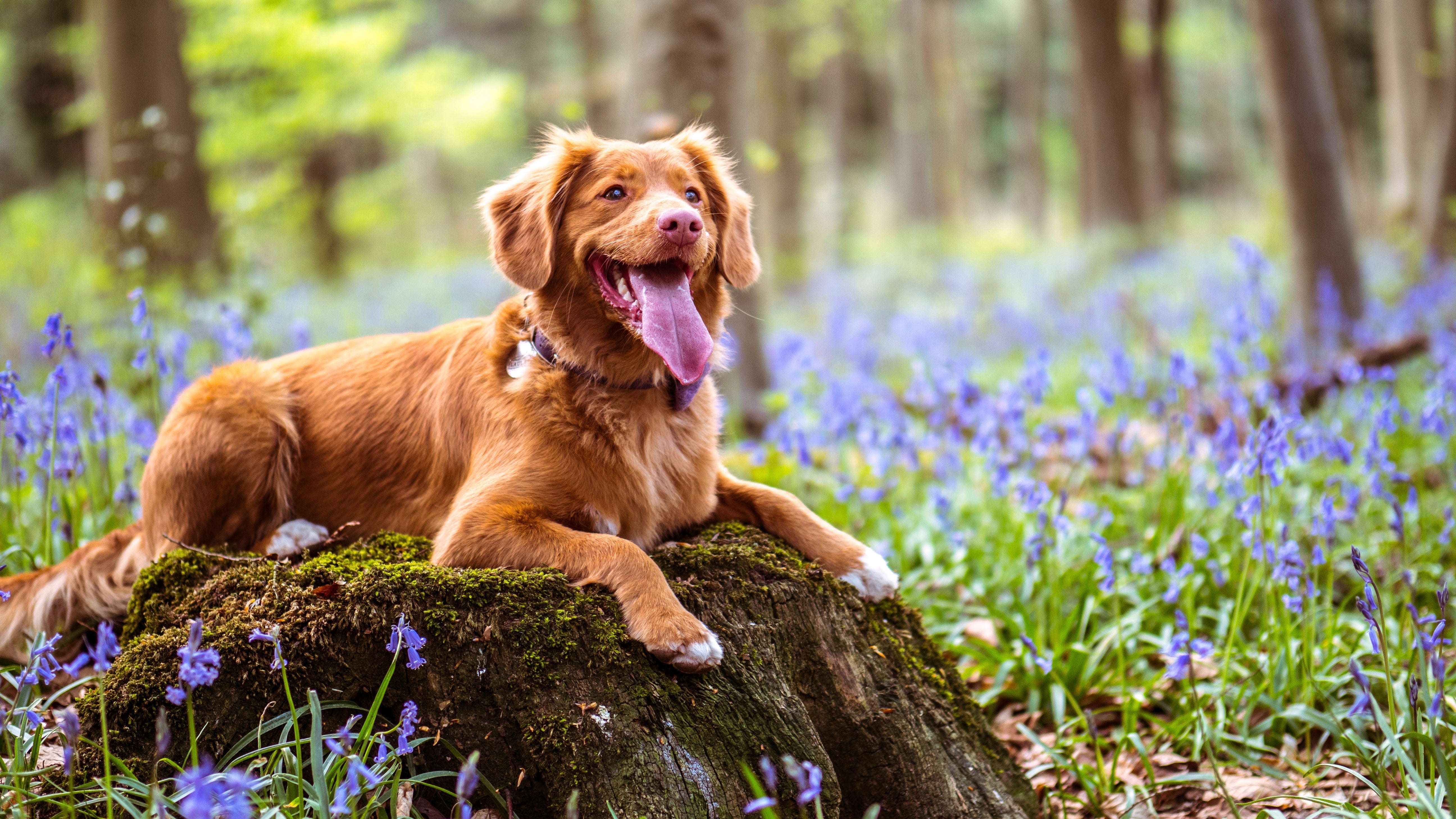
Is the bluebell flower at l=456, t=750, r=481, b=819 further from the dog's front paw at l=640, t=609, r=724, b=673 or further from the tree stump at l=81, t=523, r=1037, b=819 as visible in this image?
the dog's front paw at l=640, t=609, r=724, b=673

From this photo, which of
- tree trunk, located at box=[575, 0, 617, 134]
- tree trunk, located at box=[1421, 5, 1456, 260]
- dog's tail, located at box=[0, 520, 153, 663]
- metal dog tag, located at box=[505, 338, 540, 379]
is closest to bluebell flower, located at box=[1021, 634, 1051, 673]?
metal dog tag, located at box=[505, 338, 540, 379]

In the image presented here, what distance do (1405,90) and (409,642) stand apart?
50.2 feet

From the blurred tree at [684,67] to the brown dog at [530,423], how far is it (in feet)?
8.82

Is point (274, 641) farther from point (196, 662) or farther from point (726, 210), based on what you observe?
point (726, 210)

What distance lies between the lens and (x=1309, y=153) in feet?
22.7

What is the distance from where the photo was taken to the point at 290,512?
10.4ft

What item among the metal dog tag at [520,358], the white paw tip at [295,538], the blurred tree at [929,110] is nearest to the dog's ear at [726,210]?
the metal dog tag at [520,358]

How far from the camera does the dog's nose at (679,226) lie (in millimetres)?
2627

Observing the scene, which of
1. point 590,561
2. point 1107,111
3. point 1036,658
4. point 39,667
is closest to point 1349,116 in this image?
point 1107,111

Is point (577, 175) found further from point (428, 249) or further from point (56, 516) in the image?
point (428, 249)

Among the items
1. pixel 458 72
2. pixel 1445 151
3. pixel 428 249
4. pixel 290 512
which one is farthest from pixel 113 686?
pixel 428 249

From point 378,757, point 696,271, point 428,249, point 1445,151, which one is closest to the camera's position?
point 378,757

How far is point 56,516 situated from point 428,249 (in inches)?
917

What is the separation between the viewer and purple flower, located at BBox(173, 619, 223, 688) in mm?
1698
